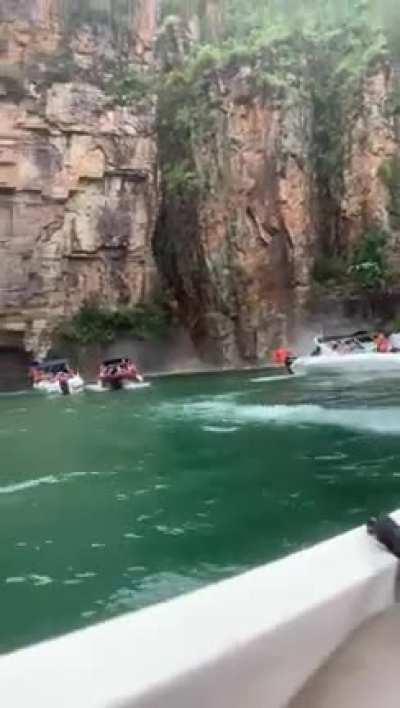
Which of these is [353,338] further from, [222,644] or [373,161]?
[222,644]

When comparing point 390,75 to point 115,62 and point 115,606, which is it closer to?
point 115,62

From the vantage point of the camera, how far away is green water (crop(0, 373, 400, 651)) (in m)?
7.15

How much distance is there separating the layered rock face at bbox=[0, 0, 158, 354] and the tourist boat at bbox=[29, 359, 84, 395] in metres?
1.92

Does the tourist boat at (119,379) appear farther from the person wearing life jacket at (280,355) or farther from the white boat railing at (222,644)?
the white boat railing at (222,644)

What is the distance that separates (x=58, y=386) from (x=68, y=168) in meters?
10.5

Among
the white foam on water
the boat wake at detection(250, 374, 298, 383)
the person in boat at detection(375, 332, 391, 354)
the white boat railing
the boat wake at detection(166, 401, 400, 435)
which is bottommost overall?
the boat wake at detection(250, 374, 298, 383)

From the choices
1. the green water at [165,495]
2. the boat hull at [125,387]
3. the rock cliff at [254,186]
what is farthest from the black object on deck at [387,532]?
the rock cliff at [254,186]

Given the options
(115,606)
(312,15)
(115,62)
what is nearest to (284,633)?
(115,606)

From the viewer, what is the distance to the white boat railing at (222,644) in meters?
1.66

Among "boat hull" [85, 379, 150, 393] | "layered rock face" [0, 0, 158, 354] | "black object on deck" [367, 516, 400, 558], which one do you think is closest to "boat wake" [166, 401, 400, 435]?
"boat hull" [85, 379, 150, 393]

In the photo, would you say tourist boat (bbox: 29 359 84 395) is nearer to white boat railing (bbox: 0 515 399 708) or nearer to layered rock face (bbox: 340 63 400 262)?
layered rock face (bbox: 340 63 400 262)

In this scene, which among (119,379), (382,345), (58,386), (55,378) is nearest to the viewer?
(119,379)

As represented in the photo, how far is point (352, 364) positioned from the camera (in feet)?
108

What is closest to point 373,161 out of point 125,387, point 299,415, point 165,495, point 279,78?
point 279,78
